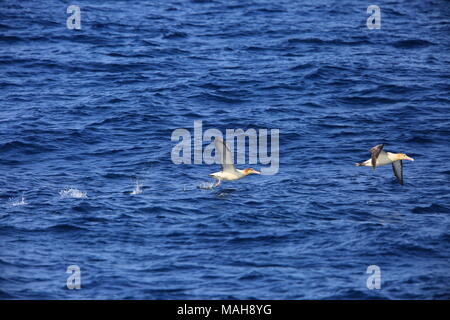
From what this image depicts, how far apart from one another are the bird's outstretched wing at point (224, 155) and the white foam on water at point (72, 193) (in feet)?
14.2

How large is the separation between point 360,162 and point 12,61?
17.3 m

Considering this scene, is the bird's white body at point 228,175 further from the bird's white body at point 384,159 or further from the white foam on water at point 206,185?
the bird's white body at point 384,159

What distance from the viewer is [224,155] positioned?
22219mm

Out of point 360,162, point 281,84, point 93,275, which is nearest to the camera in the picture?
point 93,275

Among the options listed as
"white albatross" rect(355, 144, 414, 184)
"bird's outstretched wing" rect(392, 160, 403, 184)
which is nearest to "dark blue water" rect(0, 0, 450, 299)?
"bird's outstretched wing" rect(392, 160, 403, 184)

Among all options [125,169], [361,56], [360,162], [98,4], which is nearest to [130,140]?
[125,169]

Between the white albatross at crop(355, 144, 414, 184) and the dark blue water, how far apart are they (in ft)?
1.54

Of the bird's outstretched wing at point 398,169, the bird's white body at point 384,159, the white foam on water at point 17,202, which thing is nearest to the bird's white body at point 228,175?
the bird's white body at point 384,159

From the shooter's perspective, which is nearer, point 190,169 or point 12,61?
point 190,169

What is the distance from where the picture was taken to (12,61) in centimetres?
3550

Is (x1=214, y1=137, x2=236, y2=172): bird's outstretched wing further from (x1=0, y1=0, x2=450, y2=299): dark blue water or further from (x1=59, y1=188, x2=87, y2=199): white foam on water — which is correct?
(x1=59, y1=188, x2=87, y2=199): white foam on water

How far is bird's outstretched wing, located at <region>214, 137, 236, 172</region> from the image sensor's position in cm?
2175

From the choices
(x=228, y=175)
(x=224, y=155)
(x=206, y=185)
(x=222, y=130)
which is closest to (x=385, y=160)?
(x=228, y=175)

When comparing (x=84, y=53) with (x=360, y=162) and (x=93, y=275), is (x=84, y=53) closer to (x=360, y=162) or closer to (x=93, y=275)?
(x=360, y=162)
